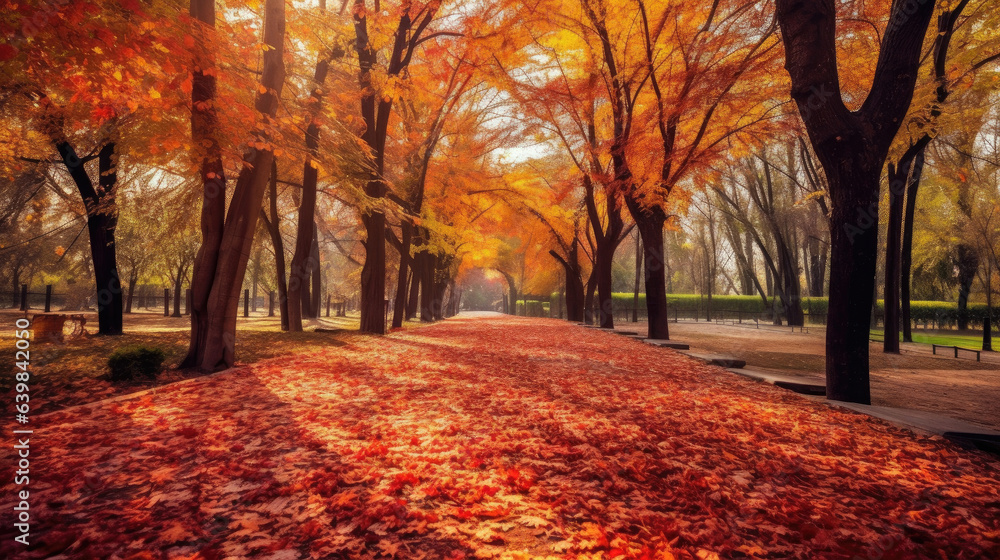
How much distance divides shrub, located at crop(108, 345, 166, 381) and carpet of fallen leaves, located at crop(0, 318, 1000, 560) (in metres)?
1.09

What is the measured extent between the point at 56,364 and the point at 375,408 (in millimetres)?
5378

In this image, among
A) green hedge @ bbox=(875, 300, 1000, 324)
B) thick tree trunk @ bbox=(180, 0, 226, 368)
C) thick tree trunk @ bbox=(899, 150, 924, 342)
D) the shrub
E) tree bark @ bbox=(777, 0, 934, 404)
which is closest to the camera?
tree bark @ bbox=(777, 0, 934, 404)

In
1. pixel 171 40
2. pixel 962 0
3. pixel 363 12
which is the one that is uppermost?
pixel 363 12

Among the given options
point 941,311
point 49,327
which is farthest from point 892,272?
point 941,311

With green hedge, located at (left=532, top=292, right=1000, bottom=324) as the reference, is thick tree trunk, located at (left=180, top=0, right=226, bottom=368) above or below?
above

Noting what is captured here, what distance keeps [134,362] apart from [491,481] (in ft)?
16.9

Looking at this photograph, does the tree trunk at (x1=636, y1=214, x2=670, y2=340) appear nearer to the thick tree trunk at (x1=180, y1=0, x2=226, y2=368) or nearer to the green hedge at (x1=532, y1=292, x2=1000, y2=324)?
the thick tree trunk at (x1=180, y1=0, x2=226, y2=368)

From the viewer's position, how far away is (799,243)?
37.5 m

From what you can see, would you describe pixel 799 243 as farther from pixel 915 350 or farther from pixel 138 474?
pixel 138 474

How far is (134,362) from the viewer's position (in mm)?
5160

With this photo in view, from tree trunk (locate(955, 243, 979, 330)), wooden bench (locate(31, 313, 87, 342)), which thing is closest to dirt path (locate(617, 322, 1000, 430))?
wooden bench (locate(31, 313, 87, 342))

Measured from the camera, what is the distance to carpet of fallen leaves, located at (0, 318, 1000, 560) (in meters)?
1.96

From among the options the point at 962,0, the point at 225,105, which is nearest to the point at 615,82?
the point at 962,0

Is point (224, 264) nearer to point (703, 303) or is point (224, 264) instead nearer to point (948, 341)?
point (948, 341)
